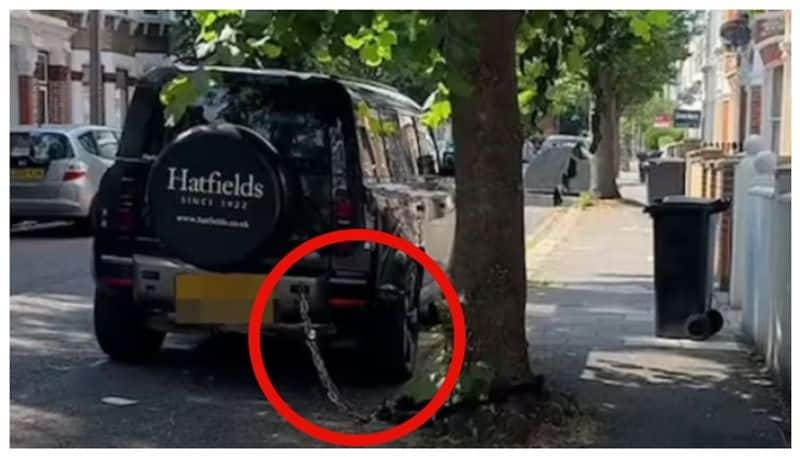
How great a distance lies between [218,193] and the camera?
6.45m

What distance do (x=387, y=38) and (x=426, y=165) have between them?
9.00 ft

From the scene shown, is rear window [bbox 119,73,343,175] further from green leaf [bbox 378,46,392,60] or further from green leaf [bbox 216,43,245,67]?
green leaf [bbox 216,43,245,67]

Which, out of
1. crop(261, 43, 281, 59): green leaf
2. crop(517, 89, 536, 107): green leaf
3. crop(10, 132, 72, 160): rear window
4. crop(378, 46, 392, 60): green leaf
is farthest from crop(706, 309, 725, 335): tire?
crop(10, 132, 72, 160): rear window

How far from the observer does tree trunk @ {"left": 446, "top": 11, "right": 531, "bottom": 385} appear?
5.95 meters

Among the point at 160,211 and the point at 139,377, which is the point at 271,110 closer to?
the point at 160,211

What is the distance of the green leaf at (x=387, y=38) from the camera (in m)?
6.15

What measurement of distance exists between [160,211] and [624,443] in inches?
106

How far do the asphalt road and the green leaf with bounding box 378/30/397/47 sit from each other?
1.92m

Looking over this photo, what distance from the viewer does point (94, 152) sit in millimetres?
16875

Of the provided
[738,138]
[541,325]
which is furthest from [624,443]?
[738,138]

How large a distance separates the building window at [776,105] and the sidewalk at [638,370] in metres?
9.77

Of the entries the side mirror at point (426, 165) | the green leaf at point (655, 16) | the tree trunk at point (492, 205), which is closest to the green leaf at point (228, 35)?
the tree trunk at point (492, 205)

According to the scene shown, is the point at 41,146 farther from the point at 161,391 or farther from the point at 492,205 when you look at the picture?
the point at 492,205

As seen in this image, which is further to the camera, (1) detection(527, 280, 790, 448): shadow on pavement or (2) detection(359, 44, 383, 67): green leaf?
(2) detection(359, 44, 383, 67): green leaf
